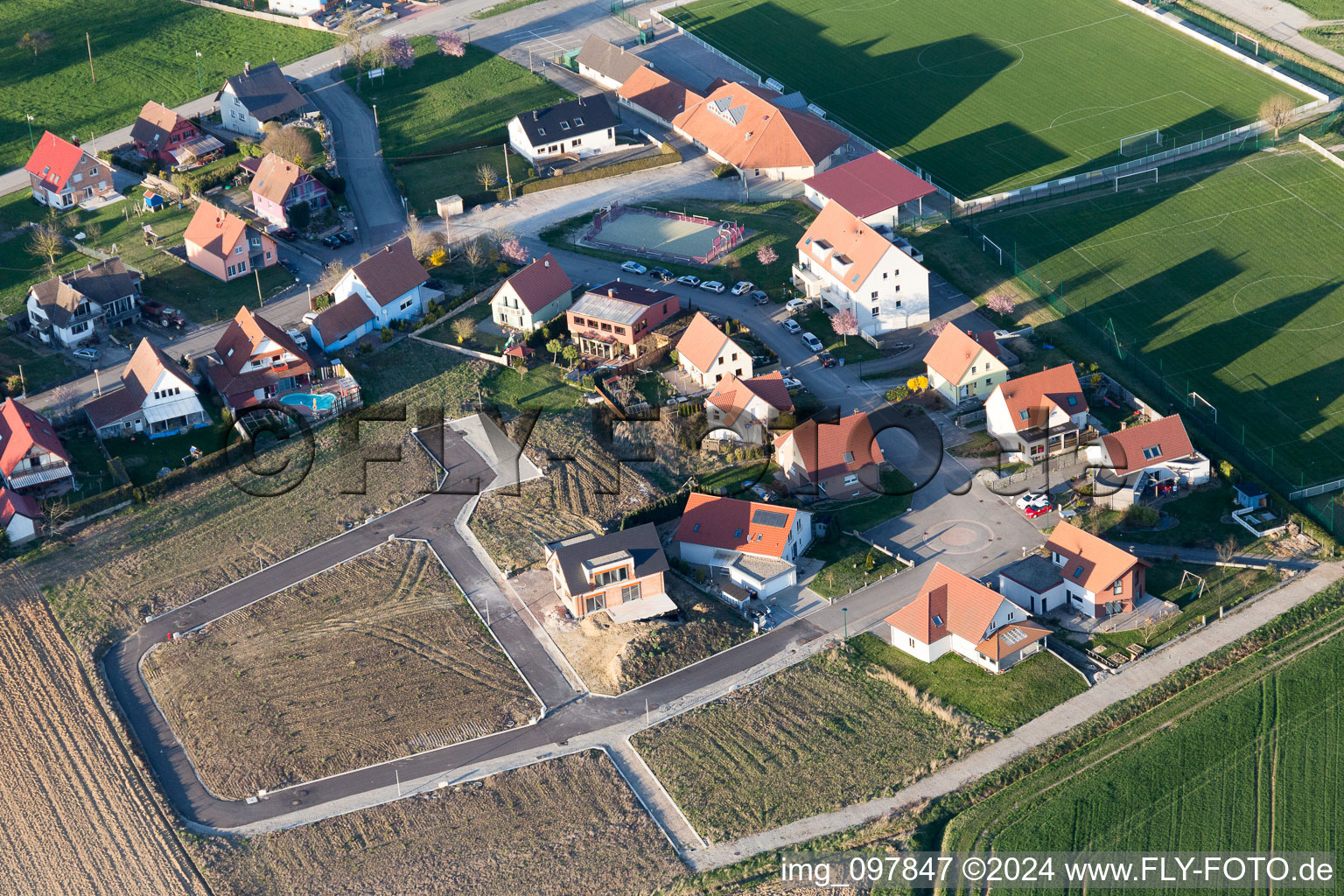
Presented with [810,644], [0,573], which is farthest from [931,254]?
[0,573]

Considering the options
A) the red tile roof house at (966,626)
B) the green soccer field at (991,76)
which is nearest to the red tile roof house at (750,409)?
the red tile roof house at (966,626)

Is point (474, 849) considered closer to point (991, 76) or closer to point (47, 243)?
point (47, 243)

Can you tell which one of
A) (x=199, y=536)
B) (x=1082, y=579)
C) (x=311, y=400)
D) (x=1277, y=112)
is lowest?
(x=1082, y=579)

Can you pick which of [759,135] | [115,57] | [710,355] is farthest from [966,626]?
[115,57]

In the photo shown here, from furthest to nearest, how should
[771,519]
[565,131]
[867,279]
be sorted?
1. [565,131]
2. [867,279]
3. [771,519]

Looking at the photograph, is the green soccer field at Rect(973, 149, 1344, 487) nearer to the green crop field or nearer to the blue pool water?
the green crop field

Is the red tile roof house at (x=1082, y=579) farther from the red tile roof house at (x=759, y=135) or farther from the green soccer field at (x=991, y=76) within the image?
the red tile roof house at (x=759, y=135)

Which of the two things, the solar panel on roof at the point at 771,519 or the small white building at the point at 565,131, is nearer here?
the solar panel on roof at the point at 771,519
